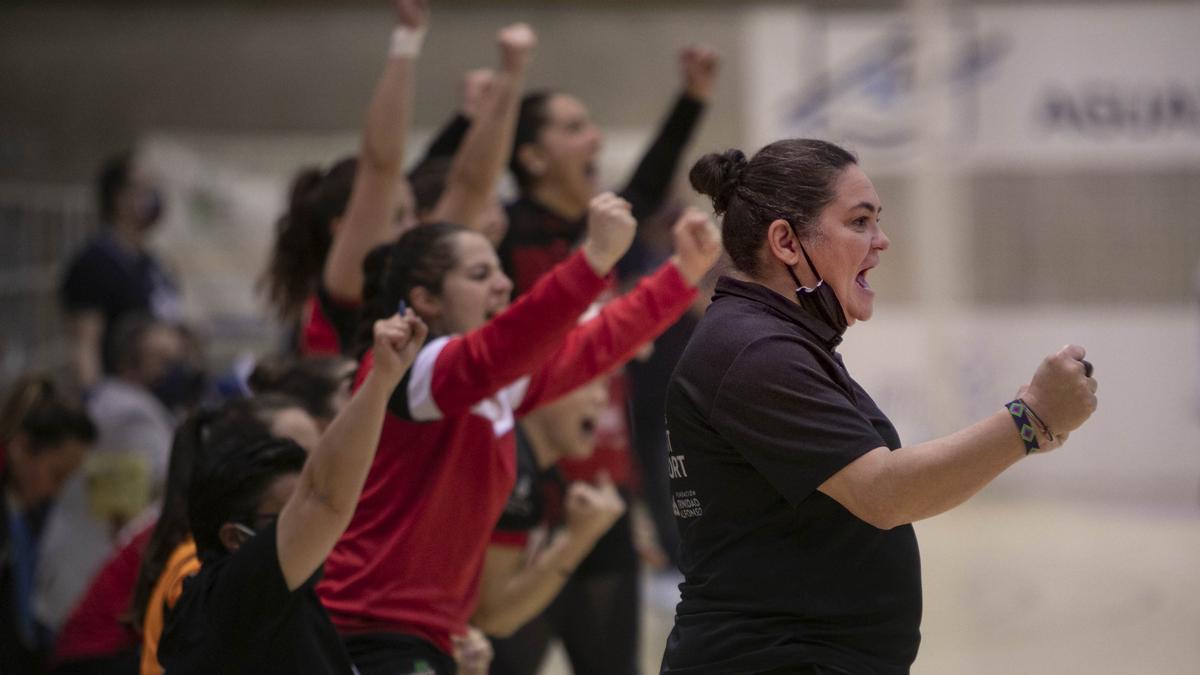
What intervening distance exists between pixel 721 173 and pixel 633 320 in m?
0.93

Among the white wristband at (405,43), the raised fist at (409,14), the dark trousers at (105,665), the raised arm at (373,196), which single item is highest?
the raised fist at (409,14)

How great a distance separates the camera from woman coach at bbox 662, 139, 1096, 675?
1778 mm

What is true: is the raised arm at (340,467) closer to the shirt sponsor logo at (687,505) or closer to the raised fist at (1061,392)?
the shirt sponsor logo at (687,505)

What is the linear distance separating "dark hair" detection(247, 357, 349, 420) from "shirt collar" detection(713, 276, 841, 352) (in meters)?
1.20

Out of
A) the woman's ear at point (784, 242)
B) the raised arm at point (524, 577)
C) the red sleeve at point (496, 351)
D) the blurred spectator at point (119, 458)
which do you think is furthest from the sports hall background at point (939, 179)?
the woman's ear at point (784, 242)

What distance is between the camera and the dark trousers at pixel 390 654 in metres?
2.51

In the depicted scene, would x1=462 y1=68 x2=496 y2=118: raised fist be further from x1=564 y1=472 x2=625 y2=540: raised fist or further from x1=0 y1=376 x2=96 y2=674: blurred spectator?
x1=0 y1=376 x2=96 y2=674: blurred spectator

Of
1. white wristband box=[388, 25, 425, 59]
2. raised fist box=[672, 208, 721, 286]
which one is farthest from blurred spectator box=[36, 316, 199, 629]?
raised fist box=[672, 208, 721, 286]

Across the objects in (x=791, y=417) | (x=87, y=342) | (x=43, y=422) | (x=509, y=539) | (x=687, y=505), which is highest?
(x=791, y=417)

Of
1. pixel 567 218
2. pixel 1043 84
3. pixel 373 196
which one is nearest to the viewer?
pixel 373 196

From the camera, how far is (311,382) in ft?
9.90

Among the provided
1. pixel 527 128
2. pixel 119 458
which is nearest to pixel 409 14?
pixel 527 128

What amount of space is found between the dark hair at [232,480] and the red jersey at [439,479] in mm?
207

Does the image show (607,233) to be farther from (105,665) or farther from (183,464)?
(105,665)
